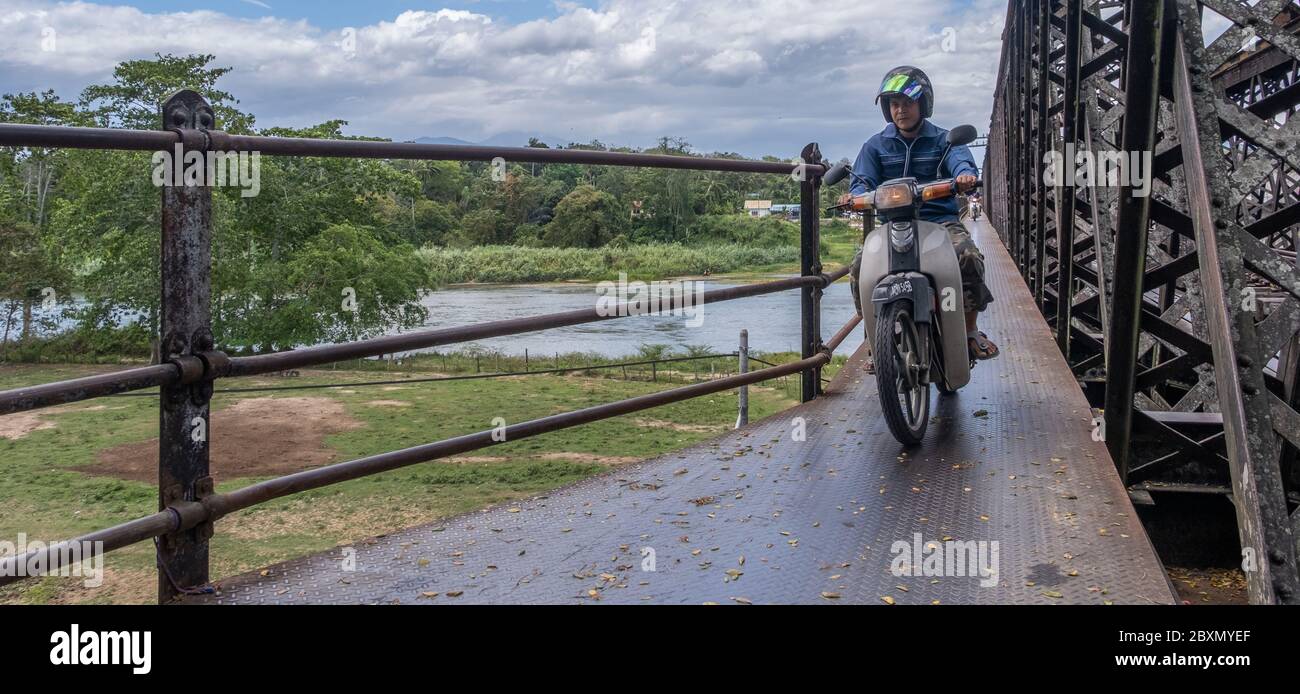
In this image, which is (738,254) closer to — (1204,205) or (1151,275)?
(1151,275)

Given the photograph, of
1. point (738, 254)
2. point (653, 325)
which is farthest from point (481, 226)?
point (653, 325)

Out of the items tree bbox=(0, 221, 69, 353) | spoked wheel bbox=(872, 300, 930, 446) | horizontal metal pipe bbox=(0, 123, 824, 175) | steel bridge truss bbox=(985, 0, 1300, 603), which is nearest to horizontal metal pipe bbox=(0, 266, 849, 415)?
horizontal metal pipe bbox=(0, 123, 824, 175)

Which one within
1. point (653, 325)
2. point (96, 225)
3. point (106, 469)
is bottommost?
point (106, 469)

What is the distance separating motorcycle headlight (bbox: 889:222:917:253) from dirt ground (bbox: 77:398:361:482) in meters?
31.8

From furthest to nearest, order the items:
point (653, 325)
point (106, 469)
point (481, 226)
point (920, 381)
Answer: point (653, 325), point (106, 469), point (481, 226), point (920, 381)

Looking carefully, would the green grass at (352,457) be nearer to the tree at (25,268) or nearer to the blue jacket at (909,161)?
the tree at (25,268)

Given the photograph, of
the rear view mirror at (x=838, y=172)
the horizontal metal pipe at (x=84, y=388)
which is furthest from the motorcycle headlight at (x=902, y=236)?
the horizontal metal pipe at (x=84, y=388)

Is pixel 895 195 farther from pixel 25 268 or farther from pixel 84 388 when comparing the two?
pixel 25 268

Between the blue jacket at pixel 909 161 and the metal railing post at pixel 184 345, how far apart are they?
2.87m

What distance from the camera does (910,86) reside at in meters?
4.48

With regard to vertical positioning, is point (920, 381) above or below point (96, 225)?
below

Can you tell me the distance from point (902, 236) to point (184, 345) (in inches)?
113
